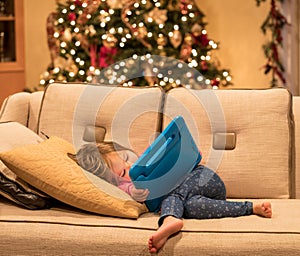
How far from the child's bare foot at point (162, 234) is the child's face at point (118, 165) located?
409 millimetres

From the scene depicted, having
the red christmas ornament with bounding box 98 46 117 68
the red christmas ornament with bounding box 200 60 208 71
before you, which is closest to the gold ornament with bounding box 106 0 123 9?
the red christmas ornament with bounding box 98 46 117 68

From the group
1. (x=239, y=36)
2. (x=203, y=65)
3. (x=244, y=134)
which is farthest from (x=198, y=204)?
(x=239, y=36)

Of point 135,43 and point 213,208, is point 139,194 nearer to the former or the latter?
point 213,208

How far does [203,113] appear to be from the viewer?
3180mm

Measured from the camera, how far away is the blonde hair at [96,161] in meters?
2.84

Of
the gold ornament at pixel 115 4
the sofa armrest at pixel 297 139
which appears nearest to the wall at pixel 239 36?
the gold ornament at pixel 115 4

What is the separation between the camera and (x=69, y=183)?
2.74 metres

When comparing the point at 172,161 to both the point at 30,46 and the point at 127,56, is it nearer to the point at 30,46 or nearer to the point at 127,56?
the point at 127,56

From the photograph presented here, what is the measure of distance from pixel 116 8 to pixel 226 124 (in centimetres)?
258

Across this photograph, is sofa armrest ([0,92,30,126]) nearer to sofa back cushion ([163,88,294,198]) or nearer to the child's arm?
sofa back cushion ([163,88,294,198])

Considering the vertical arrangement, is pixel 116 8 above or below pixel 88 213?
above

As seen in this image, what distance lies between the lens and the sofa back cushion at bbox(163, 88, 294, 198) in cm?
308

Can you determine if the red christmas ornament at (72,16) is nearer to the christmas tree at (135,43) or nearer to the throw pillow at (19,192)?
the christmas tree at (135,43)

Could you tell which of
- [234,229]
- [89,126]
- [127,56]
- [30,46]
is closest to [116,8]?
[127,56]
